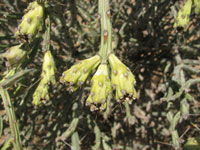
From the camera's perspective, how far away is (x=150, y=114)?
279cm

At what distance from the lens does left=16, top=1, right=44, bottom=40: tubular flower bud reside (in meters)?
1.29

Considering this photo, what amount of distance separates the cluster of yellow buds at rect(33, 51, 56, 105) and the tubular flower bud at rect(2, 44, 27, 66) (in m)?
0.18

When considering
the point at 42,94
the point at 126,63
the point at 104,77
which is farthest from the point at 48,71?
the point at 126,63

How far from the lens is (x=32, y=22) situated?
1346 millimetres

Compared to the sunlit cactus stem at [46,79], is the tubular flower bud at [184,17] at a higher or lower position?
higher

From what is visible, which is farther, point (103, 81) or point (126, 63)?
point (126, 63)

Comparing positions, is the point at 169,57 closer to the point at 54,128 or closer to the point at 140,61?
the point at 140,61

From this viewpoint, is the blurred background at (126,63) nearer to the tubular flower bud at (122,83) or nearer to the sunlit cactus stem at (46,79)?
the sunlit cactus stem at (46,79)

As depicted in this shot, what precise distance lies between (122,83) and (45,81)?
60cm

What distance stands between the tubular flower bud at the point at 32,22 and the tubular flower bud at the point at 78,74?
37cm

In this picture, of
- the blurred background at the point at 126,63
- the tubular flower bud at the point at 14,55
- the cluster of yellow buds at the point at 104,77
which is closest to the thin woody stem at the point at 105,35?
the cluster of yellow buds at the point at 104,77

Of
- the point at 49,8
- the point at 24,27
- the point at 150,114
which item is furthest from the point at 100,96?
the point at 150,114

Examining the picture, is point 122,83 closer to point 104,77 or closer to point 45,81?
point 104,77

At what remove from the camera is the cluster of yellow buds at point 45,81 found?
55.4 inches
